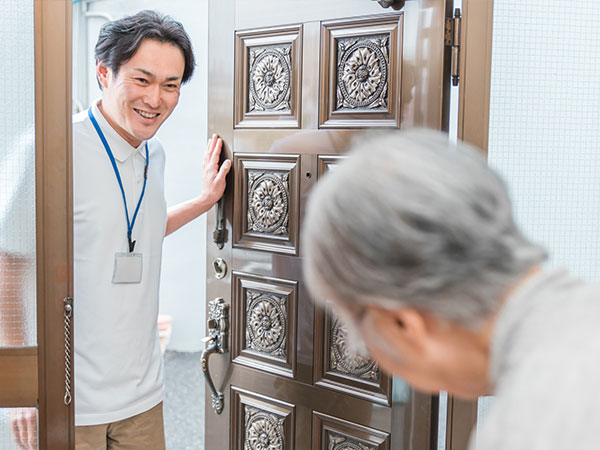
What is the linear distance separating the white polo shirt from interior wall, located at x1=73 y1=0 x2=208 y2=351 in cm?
289

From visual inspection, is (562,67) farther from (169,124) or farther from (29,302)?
(169,124)

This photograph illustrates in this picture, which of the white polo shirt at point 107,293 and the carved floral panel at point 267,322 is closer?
the white polo shirt at point 107,293

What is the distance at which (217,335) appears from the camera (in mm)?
2400

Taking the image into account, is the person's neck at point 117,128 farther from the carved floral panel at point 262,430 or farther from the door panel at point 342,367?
the carved floral panel at point 262,430

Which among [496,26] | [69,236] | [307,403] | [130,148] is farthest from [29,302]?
[496,26]

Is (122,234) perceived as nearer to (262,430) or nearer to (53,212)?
(53,212)

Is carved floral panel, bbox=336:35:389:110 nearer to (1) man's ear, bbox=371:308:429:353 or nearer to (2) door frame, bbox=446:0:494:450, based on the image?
(2) door frame, bbox=446:0:494:450

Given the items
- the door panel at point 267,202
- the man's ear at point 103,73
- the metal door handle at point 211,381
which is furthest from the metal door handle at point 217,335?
the man's ear at point 103,73

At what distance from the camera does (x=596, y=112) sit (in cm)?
182

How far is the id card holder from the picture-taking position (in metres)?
2.07

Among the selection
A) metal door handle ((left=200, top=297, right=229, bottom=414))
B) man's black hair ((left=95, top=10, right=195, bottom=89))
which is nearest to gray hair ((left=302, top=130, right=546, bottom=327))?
man's black hair ((left=95, top=10, right=195, bottom=89))

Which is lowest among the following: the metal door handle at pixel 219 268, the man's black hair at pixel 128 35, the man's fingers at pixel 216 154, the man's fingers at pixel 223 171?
the metal door handle at pixel 219 268

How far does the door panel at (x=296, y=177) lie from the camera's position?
1921 mm

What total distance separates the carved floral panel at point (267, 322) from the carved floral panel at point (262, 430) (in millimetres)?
212
